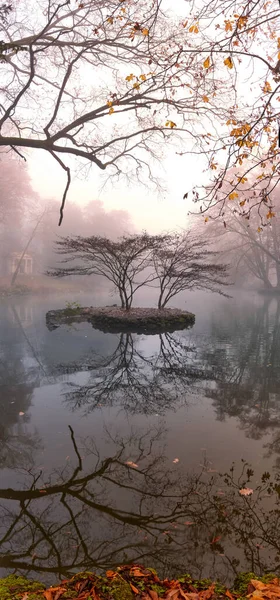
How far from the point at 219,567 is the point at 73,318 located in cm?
1684

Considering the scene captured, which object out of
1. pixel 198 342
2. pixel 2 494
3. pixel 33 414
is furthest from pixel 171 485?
pixel 198 342

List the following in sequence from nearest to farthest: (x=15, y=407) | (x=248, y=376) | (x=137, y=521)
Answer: (x=137, y=521) → (x=15, y=407) → (x=248, y=376)

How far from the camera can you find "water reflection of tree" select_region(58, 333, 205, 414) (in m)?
7.09

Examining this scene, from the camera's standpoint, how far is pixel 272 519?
3.60 meters

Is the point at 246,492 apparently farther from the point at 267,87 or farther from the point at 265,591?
the point at 267,87

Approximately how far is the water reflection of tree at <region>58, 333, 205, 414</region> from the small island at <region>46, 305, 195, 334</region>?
14.0 feet

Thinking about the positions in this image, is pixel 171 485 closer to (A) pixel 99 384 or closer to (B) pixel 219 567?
(B) pixel 219 567

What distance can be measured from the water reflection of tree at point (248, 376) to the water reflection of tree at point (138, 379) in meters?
0.71

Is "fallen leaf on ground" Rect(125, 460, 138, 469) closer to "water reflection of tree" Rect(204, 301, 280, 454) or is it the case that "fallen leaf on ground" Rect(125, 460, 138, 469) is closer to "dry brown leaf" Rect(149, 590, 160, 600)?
"water reflection of tree" Rect(204, 301, 280, 454)

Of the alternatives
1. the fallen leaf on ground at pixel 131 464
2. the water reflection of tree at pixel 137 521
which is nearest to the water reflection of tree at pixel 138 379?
the fallen leaf on ground at pixel 131 464

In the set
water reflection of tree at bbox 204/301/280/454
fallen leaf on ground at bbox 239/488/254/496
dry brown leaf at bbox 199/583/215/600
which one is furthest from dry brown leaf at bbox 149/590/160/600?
water reflection of tree at bbox 204/301/280/454

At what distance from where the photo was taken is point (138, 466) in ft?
15.0

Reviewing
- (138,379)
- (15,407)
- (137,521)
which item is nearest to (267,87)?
(137,521)

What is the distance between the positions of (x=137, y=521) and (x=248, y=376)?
6019 mm
